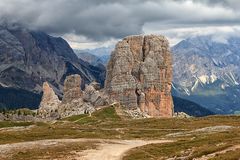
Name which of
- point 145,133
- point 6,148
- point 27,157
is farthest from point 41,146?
point 145,133

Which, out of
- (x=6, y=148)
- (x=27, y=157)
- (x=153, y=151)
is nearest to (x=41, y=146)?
(x=6, y=148)

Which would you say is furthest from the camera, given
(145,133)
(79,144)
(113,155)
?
(145,133)

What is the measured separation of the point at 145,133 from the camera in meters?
188

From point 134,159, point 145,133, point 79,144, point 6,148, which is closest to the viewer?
point 134,159

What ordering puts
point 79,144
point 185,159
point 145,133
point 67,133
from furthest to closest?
point 145,133 → point 67,133 → point 79,144 → point 185,159

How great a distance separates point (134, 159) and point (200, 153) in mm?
19750

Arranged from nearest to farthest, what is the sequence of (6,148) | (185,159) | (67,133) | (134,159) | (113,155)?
(185,159), (134,159), (113,155), (6,148), (67,133)

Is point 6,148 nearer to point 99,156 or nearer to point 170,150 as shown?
point 99,156

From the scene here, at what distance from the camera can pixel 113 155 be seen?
102 meters

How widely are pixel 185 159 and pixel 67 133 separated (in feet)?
334

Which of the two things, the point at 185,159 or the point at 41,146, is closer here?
the point at 185,159

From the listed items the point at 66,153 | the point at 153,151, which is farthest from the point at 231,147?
the point at 66,153

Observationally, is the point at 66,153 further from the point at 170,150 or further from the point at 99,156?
the point at 170,150

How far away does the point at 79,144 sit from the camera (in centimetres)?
12350
